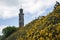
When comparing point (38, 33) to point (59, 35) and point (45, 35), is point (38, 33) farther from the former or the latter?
point (59, 35)

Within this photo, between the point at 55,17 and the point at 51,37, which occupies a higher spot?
the point at 55,17

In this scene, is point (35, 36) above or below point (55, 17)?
below

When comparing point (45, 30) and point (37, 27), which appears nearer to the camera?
point (45, 30)

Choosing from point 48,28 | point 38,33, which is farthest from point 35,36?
point 48,28

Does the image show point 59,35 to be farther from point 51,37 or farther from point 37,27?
point 37,27

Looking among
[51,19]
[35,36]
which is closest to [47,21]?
[51,19]

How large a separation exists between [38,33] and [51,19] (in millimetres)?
1037

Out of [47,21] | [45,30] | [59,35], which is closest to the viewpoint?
[59,35]

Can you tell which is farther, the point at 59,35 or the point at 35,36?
the point at 35,36

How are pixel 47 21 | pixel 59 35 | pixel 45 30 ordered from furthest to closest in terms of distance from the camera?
pixel 47 21 → pixel 45 30 → pixel 59 35

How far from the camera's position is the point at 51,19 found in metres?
12.5

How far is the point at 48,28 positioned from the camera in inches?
460

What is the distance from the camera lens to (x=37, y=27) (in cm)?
1311

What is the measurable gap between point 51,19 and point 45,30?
992mm
